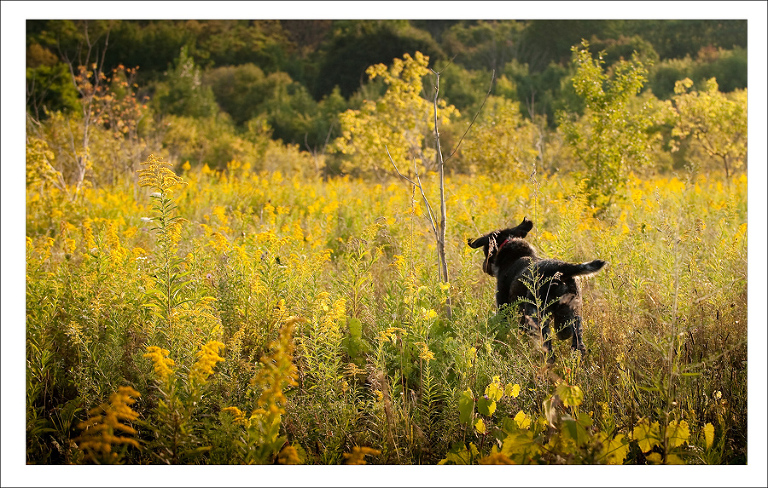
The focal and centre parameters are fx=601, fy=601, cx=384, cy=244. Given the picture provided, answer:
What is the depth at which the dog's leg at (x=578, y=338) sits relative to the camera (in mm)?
3152

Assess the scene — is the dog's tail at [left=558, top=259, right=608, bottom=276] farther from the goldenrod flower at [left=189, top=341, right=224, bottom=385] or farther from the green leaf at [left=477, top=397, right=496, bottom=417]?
the goldenrod flower at [left=189, top=341, right=224, bottom=385]

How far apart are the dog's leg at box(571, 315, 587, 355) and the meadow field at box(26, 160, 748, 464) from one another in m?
0.07

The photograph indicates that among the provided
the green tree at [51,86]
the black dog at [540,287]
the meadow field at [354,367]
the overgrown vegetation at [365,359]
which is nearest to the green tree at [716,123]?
the overgrown vegetation at [365,359]

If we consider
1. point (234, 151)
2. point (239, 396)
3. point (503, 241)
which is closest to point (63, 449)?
point (239, 396)

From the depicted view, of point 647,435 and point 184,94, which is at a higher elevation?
point 184,94

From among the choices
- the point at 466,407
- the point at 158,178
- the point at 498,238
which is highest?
the point at 158,178

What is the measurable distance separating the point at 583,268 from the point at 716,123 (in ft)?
35.5

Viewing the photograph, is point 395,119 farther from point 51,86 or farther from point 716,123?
point 51,86

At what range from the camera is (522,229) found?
375 centimetres

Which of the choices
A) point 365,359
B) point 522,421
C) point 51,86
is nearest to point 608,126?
point 365,359

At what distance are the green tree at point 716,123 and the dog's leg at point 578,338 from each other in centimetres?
973

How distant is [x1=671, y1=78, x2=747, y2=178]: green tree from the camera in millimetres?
11594

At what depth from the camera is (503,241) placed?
147 inches

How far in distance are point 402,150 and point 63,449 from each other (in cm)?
893
